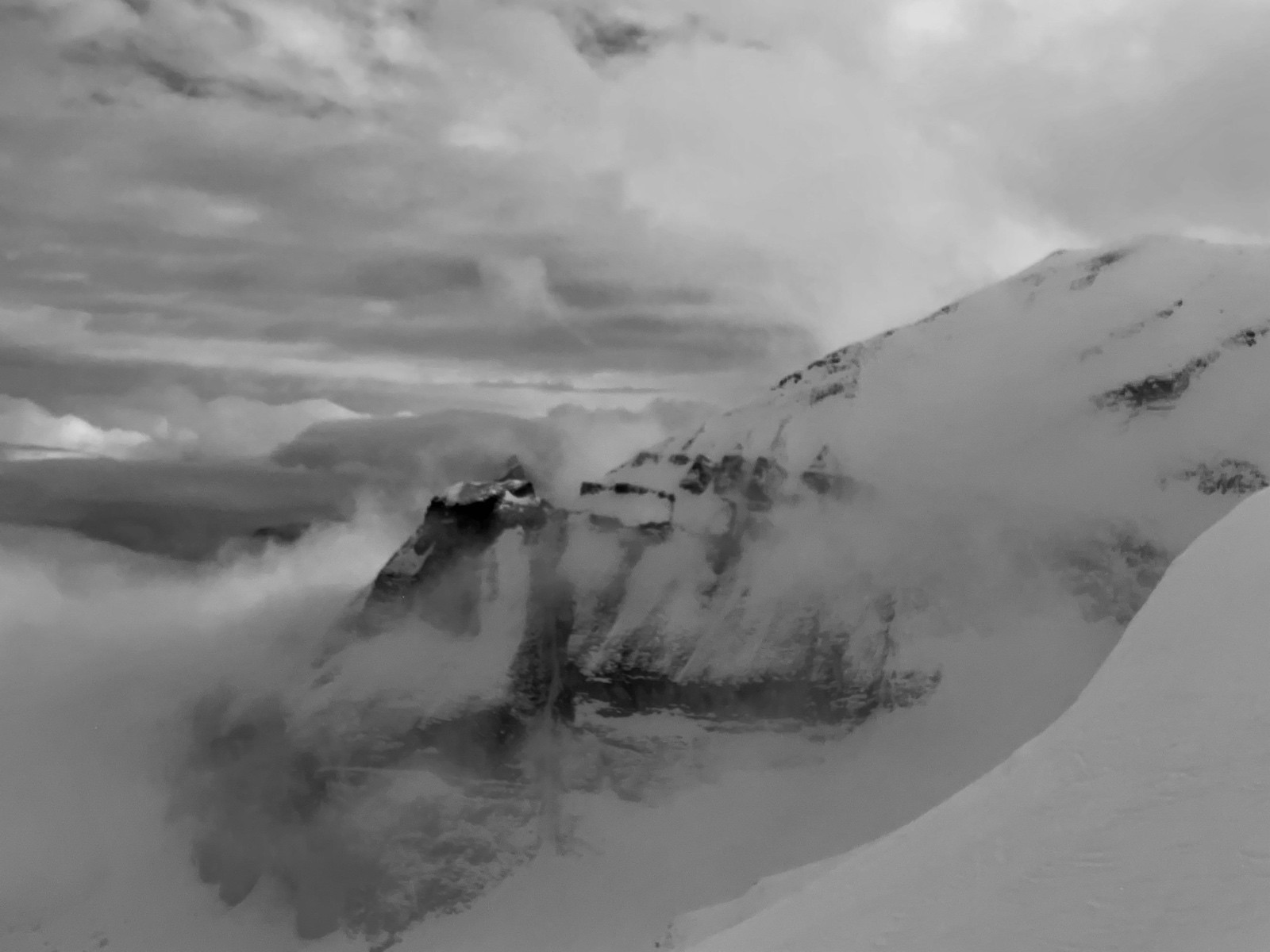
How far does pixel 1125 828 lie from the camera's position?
25.6m

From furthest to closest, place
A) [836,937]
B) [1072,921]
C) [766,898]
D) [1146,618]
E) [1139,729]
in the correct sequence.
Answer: [766,898] → [1146,618] → [1139,729] → [836,937] → [1072,921]

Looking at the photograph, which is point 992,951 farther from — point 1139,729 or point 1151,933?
point 1139,729

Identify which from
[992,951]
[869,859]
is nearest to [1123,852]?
[992,951]

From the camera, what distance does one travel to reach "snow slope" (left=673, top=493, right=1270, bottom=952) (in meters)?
22.8

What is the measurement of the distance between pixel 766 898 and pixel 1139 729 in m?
36.7

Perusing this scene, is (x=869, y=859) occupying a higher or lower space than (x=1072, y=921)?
lower

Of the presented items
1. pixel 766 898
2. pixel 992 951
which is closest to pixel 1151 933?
pixel 992 951

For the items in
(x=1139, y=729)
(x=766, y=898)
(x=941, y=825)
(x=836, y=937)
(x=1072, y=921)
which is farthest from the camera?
(x=766, y=898)

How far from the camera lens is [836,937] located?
2714 cm

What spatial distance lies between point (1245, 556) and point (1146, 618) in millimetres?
3541

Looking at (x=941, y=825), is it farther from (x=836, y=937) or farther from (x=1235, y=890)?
(x=1235, y=890)

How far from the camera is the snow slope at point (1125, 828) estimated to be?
22.8 metres

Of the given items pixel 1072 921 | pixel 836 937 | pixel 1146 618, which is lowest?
pixel 836 937

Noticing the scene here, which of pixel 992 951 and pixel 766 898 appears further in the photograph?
pixel 766 898
